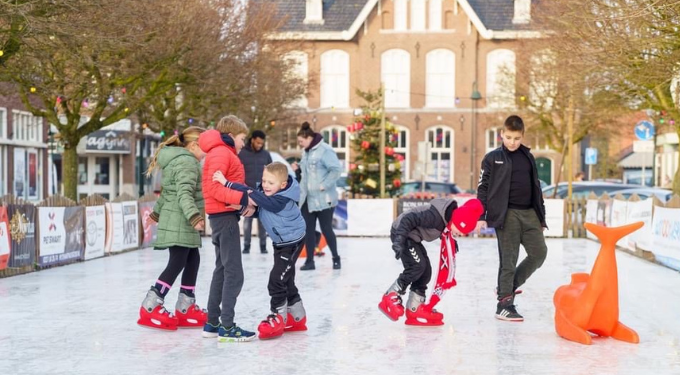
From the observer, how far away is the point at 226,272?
28.9ft

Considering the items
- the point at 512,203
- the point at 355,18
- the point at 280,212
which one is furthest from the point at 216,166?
the point at 355,18

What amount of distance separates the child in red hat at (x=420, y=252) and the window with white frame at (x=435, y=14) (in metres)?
49.2

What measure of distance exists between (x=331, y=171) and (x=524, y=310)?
14.6ft

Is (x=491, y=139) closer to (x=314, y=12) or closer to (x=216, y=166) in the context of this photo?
(x=314, y=12)

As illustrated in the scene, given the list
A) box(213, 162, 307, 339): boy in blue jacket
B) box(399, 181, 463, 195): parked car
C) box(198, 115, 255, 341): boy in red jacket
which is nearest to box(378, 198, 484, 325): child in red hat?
box(213, 162, 307, 339): boy in blue jacket

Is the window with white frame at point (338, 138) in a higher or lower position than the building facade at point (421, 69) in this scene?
A: lower

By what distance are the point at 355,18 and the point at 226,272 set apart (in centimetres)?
5138

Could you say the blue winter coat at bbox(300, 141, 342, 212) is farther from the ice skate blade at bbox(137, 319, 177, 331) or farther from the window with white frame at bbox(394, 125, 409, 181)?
the window with white frame at bbox(394, 125, 409, 181)

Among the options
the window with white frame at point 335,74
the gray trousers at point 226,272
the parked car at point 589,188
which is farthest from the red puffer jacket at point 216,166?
the window with white frame at point 335,74

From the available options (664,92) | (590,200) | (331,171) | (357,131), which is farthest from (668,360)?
(357,131)

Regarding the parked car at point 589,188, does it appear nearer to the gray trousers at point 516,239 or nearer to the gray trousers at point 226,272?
the gray trousers at point 516,239

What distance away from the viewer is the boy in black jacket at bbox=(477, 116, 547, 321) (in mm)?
9727

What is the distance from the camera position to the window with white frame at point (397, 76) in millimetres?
58688

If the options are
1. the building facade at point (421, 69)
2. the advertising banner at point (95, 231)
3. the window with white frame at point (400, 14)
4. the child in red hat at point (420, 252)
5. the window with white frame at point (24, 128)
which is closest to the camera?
the child in red hat at point (420, 252)
